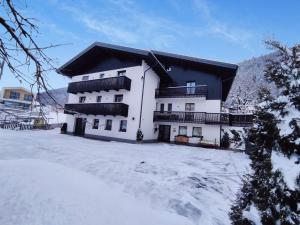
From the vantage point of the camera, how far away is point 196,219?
187 inches

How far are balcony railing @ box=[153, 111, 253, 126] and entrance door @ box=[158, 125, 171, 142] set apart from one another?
1.65m

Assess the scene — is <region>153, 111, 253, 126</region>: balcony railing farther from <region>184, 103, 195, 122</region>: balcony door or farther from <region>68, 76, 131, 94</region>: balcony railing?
<region>68, 76, 131, 94</region>: balcony railing

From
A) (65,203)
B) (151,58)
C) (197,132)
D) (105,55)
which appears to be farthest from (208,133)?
(65,203)

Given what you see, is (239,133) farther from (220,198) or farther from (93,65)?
(93,65)

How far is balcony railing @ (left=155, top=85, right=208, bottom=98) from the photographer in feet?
71.1

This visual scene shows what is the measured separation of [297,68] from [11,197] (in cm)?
609

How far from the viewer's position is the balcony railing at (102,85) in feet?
66.6

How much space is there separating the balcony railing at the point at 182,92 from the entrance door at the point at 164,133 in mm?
3928

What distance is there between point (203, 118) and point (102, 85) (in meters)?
12.0

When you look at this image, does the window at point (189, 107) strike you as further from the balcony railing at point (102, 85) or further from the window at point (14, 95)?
the window at point (14, 95)

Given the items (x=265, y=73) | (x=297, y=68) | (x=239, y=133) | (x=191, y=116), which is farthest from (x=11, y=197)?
(x=191, y=116)

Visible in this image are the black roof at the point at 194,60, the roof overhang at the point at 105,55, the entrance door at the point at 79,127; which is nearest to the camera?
the black roof at the point at 194,60

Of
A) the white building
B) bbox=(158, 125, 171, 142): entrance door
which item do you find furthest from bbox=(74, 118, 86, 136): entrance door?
bbox=(158, 125, 171, 142): entrance door

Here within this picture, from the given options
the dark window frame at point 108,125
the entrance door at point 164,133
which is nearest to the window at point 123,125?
the dark window frame at point 108,125
